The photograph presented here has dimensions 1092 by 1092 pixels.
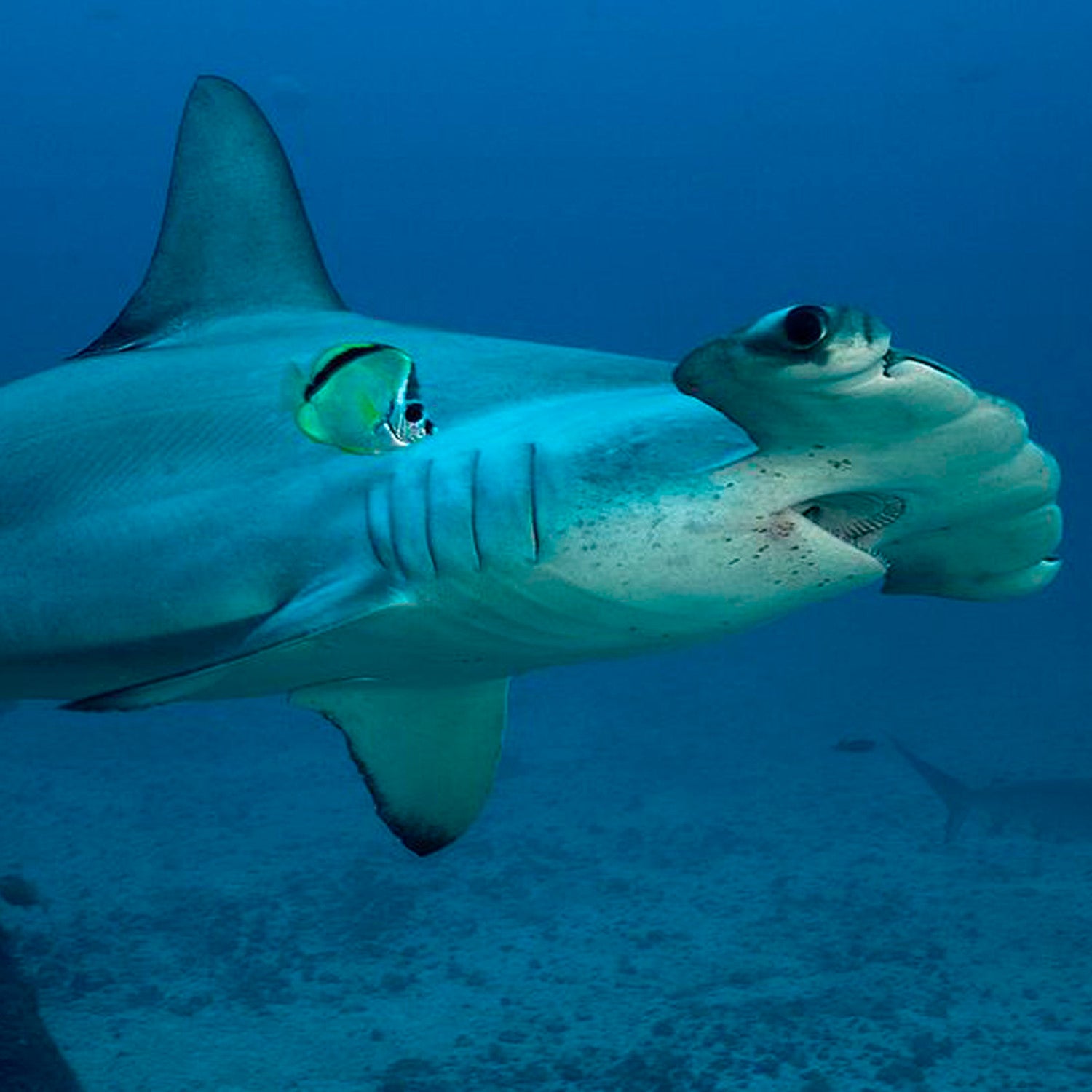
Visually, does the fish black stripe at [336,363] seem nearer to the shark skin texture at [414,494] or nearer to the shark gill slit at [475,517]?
the shark skin texture at [414,494]

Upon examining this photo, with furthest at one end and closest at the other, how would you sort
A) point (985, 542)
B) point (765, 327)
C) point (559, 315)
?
point (559, 315)
point (985, 542)
point (765, 327)

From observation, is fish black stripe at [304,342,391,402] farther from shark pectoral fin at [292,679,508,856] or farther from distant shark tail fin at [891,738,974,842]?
distant shark tail fin at [891,738,974,842]

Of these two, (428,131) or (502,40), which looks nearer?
(502,40)

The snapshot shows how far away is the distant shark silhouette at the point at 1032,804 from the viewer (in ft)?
32.2

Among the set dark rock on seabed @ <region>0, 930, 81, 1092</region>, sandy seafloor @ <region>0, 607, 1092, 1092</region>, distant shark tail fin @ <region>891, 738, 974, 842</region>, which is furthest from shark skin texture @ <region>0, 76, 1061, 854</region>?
distant shark tail fin @ <region>891, 738, 974, 842</region>

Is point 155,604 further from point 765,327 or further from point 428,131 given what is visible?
point 428,131

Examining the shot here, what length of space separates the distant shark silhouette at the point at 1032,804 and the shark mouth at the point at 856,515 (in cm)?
857

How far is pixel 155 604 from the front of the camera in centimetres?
253

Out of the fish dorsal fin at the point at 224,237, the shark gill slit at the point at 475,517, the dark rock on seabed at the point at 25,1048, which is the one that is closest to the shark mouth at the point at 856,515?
the shark gill slit at the point at 475,517

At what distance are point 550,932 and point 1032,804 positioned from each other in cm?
474

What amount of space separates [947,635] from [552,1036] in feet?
98.6

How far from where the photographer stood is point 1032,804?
32.7 ft

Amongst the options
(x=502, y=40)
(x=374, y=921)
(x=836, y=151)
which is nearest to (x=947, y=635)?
(x=374, y=921)

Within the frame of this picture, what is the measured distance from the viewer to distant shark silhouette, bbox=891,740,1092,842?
981 centimetres
